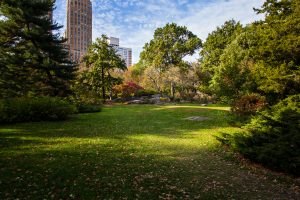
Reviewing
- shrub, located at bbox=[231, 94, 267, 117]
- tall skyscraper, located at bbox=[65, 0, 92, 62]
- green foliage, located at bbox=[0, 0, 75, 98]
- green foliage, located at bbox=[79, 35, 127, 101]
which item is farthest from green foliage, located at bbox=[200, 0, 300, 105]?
tall skyscraper, located at bbox=[65, 0, 92, 62]

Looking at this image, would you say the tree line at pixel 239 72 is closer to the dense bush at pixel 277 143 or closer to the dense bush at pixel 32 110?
the dense bush at pixel 277 143

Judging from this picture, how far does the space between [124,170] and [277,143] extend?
459 centimetres

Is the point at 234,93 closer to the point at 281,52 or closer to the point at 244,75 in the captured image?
the point at 244,75

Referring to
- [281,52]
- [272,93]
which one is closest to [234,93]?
[272,93]

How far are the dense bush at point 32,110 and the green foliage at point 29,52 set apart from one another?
13.5ft

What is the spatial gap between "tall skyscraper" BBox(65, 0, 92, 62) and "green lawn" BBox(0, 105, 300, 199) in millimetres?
100180

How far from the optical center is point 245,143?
29.7ft

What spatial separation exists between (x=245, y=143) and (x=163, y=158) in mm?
2950

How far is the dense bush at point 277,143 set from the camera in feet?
23.7

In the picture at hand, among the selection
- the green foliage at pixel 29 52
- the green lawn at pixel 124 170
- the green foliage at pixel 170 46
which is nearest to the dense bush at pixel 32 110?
the green lawn at pixel 124 170

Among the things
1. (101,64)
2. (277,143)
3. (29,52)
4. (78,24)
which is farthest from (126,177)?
(78,24)

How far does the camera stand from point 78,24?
110 meters

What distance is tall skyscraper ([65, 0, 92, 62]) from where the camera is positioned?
356ft

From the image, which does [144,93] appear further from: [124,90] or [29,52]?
[29,52]
